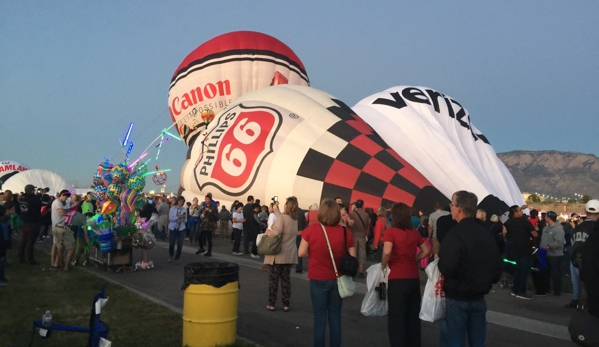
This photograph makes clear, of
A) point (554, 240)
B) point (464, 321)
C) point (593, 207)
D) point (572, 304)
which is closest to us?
point (464, 321)

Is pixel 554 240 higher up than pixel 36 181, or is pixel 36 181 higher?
pixel 36 181

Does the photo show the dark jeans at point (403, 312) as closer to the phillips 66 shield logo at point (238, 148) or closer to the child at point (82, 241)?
the child at point (82, 241)

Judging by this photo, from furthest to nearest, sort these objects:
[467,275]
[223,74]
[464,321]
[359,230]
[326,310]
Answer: [223,74] → [359,230] → [326,310] → [464,321] → [467,275]

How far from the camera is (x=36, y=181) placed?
1781 inches

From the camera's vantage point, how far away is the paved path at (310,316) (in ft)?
21.9

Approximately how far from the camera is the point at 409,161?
16.4 metres

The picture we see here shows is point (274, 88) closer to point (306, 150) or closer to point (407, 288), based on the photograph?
point (306, 150)

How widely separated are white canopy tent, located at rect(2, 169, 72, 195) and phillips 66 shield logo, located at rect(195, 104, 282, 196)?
31.8 metres

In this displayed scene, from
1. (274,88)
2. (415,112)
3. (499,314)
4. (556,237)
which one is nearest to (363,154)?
(415,112)

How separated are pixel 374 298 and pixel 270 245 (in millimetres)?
2662

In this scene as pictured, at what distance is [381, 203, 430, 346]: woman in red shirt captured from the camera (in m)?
5.40

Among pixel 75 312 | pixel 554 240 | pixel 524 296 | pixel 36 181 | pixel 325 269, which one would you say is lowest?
pixel 75 312

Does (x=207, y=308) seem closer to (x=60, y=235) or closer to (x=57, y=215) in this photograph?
(x=60, y=235)

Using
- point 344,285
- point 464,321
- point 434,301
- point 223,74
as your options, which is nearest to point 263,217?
point 223,74
